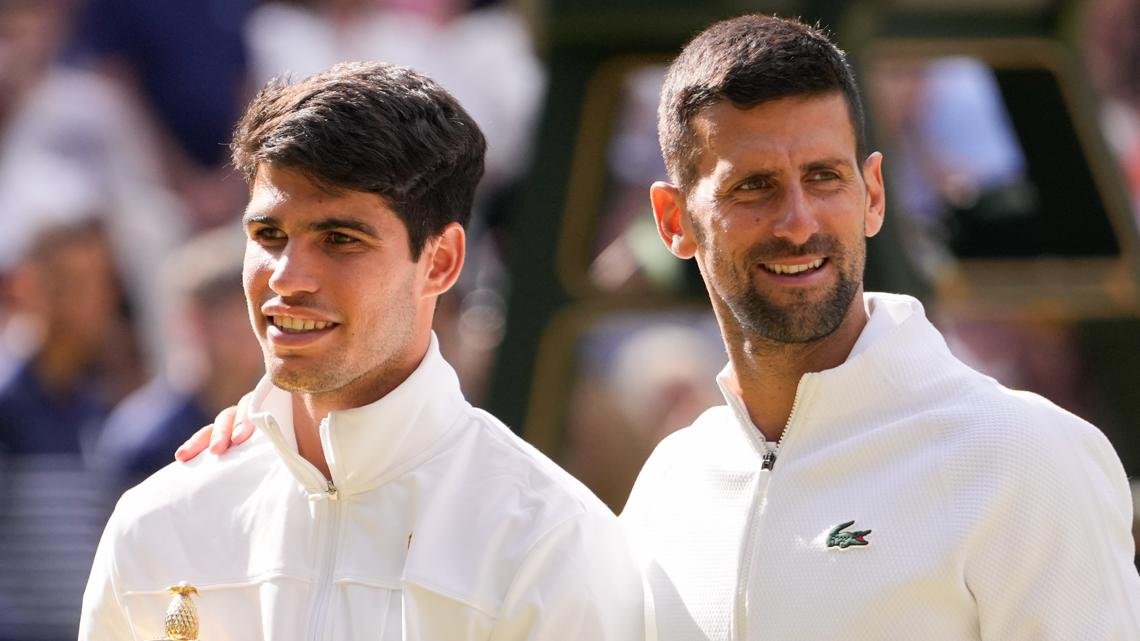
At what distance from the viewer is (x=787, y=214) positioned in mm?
3035

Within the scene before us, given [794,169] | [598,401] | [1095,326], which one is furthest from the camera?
[598,401]

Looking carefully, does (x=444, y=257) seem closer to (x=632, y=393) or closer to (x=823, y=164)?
(x=823, y=164)

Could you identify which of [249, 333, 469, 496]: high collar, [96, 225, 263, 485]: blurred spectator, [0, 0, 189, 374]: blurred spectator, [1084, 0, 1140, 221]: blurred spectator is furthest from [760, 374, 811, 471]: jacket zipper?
[1084, 0, 1140, 221]: blurred spectator

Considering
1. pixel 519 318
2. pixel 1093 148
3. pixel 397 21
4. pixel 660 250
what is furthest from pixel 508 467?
pixel 397 21

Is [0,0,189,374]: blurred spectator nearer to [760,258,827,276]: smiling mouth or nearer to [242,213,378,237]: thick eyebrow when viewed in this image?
[242,213,378,237]: thick eyebrow

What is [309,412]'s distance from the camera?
10.5 ft

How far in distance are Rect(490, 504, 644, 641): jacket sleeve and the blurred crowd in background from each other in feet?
10.7

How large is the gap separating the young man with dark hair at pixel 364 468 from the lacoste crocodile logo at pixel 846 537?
0.36 meters

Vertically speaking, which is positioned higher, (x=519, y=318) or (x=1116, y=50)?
(x=1116, y=50)

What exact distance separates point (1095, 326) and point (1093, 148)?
1.91 feet

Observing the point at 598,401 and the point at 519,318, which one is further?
the point at 598,401

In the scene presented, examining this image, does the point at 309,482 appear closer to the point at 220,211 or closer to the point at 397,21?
the point at 220,211

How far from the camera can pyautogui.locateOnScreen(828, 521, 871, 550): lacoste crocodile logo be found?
2.91 metres

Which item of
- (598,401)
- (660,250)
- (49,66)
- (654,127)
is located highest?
(49,66)
